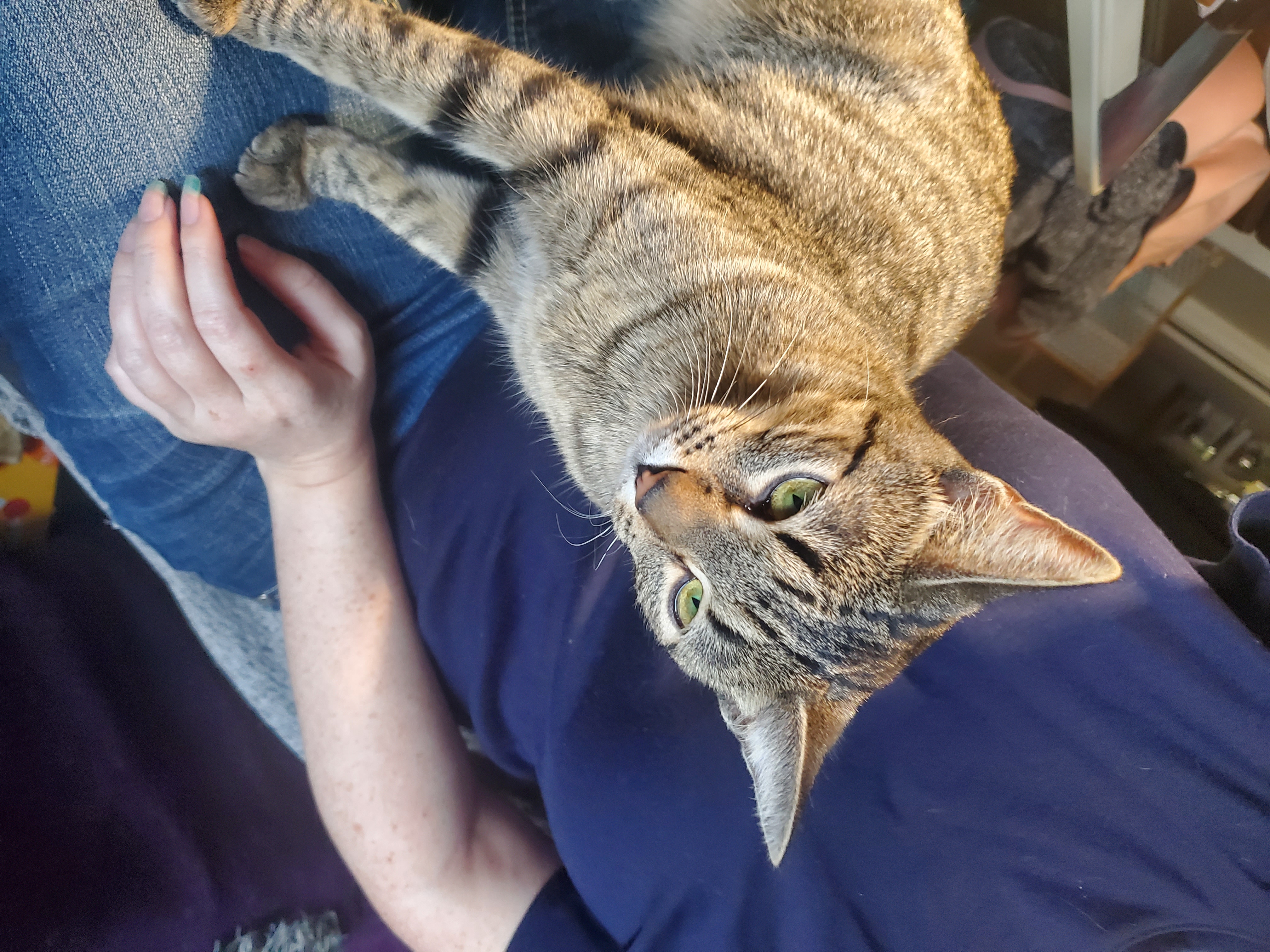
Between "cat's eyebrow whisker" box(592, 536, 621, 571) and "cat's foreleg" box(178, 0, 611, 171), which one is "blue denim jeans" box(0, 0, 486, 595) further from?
"cat's eyebrow whisker" box(592, 536, 621, 571)

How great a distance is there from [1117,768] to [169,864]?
1512mm

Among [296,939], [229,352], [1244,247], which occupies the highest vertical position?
[1244,247]

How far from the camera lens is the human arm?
3.37 feet

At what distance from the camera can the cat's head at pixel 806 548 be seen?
79 centimetres

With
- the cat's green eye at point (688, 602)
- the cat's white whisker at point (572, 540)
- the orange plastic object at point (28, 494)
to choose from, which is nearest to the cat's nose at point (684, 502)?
the cat's green eye at point (688, 602)

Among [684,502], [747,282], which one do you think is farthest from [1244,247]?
[684,502]

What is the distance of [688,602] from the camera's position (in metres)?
0.97

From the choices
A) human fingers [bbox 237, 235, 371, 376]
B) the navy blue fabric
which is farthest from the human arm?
the navy blue fabric

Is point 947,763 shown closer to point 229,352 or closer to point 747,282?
point 747,282

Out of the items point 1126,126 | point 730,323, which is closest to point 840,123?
point 730,323

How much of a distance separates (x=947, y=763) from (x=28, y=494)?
6.06ft

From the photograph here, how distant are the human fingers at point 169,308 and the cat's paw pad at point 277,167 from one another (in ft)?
0.34

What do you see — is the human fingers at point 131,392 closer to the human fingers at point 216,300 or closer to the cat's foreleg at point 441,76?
the human fingers at point 216,300

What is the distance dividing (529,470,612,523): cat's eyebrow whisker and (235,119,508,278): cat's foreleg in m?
0.34
